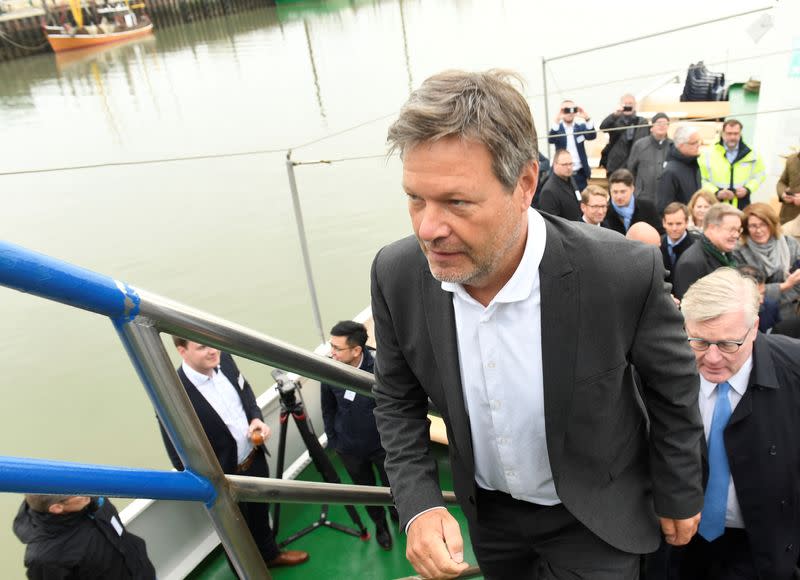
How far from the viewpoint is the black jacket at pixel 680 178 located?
5195 mm

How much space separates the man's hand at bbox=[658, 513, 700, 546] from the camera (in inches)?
46.7

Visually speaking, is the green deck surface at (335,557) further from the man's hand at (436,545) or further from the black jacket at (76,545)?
the man's hand at (436,545)

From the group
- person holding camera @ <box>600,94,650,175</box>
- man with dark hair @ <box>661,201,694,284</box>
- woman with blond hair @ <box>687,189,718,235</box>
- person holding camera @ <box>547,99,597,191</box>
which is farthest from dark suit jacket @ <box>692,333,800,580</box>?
person holding camera @ <box>547,99,597,191</box>

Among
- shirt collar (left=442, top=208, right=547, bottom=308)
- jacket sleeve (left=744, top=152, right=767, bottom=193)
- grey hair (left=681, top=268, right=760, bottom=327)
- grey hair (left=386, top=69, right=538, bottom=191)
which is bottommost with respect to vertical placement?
jacket sleeve (left=744, top=152, right=767, bottom=193)

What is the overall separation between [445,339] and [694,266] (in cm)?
263

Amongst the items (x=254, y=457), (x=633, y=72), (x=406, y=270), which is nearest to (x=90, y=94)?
(x=633, y=72)

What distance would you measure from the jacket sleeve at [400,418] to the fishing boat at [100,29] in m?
33.4

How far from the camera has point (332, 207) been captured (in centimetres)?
901

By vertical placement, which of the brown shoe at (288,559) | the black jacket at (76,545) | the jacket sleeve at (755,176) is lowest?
the brown shoe at (288,559)

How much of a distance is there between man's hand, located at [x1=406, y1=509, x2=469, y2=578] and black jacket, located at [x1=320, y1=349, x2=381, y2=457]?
1775 mm

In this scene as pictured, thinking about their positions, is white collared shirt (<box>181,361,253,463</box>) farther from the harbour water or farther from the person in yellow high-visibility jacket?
the person in yellow high-visibility jacket

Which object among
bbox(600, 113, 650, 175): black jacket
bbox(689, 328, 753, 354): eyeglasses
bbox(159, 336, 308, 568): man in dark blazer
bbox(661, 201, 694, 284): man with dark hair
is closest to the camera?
bbox(689, 328, 753, 354): eyeglasses

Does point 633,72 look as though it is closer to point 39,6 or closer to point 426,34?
point 426,34

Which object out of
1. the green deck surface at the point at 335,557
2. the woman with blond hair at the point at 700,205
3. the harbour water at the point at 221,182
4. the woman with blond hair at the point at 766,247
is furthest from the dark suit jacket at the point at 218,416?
the woman with blond hair at the point at 700,205
